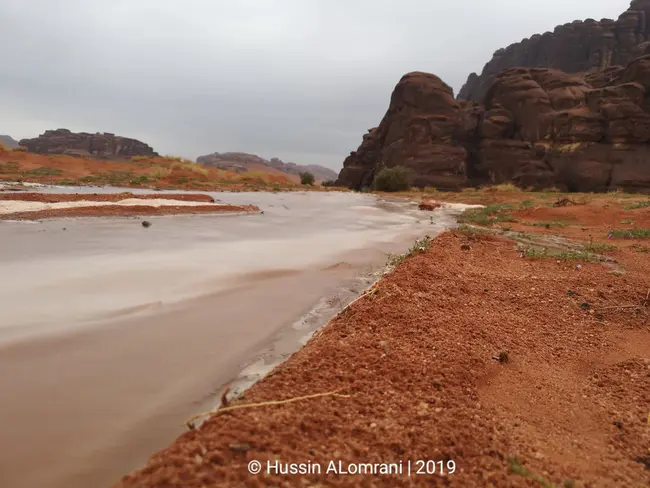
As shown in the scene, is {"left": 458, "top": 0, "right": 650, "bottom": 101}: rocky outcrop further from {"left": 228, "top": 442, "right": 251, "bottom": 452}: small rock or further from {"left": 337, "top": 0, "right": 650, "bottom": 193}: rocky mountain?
{"left": 228, "top": 442, "right": 251, "bottom": 452}: small rock

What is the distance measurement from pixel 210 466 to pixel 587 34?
81.5 metres

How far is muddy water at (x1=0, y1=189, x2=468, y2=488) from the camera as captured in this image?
6.13 ft

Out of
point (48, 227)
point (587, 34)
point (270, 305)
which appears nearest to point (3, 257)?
point (48, 227)

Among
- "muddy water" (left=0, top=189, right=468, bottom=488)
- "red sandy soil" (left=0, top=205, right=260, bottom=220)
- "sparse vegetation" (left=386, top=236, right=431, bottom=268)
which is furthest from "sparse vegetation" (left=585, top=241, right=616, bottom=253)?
"red sandy soil" (left=0, top=205, right=260, bottom=220)

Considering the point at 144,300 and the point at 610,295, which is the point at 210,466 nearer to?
the point at 144,300

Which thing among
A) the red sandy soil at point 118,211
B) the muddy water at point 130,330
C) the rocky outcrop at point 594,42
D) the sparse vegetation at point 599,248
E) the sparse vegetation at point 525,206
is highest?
the rocky outcrop at point 594,42

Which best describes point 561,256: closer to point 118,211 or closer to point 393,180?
point 118,211

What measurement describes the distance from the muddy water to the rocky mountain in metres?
36.1

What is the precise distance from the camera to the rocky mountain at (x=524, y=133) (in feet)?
110

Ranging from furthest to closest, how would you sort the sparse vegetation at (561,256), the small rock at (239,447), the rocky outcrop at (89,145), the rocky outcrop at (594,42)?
the rocky outcrop at (89,145), the rocky outcrop at (594,42), the sparse vegetation at (561,256), the small rock at (239,447)

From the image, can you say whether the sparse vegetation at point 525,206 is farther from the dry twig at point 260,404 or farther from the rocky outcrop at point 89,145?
the rocky outcrop at point 89,145

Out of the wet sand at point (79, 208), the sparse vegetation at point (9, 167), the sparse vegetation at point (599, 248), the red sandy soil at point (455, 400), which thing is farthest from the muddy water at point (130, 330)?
the sparse vegetation at point (9, 167)

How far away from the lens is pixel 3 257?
18.1 feet

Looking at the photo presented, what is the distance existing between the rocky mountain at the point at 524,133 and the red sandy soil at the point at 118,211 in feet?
106
